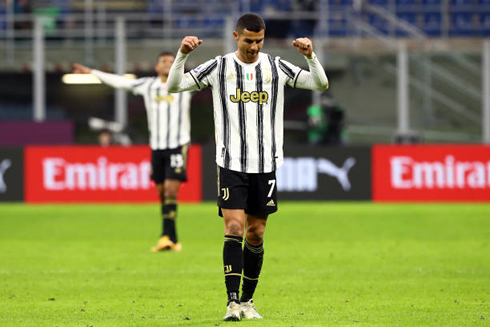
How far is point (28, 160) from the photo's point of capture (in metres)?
18.5

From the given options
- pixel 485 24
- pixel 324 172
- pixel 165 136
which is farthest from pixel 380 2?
pixel 165 136

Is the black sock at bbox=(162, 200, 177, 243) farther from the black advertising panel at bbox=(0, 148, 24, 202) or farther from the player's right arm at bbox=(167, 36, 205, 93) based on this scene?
the black advertising panel at bbox=(0, 148, 24, 202)

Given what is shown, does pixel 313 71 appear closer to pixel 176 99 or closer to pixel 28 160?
pixel 176 99

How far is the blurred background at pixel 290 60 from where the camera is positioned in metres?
20.2

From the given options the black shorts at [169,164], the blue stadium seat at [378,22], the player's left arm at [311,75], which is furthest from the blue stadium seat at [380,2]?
the player's left arm at [311,75]

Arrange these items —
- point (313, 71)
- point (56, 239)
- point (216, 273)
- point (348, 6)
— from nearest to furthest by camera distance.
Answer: point (313, 71)
point (216, 273)
point (56, 239)
point (348, 6)

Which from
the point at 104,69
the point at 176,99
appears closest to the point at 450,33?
the point at 104,69

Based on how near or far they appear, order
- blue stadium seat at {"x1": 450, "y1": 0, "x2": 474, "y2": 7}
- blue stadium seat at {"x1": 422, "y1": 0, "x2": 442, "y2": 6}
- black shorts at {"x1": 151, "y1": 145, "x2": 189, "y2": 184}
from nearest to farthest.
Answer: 1. black shorts at {"x1": 151, "y1": 145, "x2": 189, "y2": 184}
2. blue stadium seat at {"x1": 450, "y1": 0, "x2": 474, "y2": 7}
3. blue stadium seat at {"x1": 422, "y1": 0, "x2": 442, "y2": 6}

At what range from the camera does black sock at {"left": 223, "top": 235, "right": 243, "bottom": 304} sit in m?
6.06

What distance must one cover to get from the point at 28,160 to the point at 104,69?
3.61 metres

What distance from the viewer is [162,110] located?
11.0 meters

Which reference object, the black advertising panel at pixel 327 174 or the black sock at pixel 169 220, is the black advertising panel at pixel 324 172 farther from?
the black sock at pixel 169 220

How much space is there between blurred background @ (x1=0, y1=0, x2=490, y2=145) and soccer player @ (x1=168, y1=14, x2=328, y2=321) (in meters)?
13.5

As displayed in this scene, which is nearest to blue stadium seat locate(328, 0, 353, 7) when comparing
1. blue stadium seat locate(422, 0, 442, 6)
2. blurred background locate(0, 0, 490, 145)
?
blurred background locate(0, 0, 490, 145)
